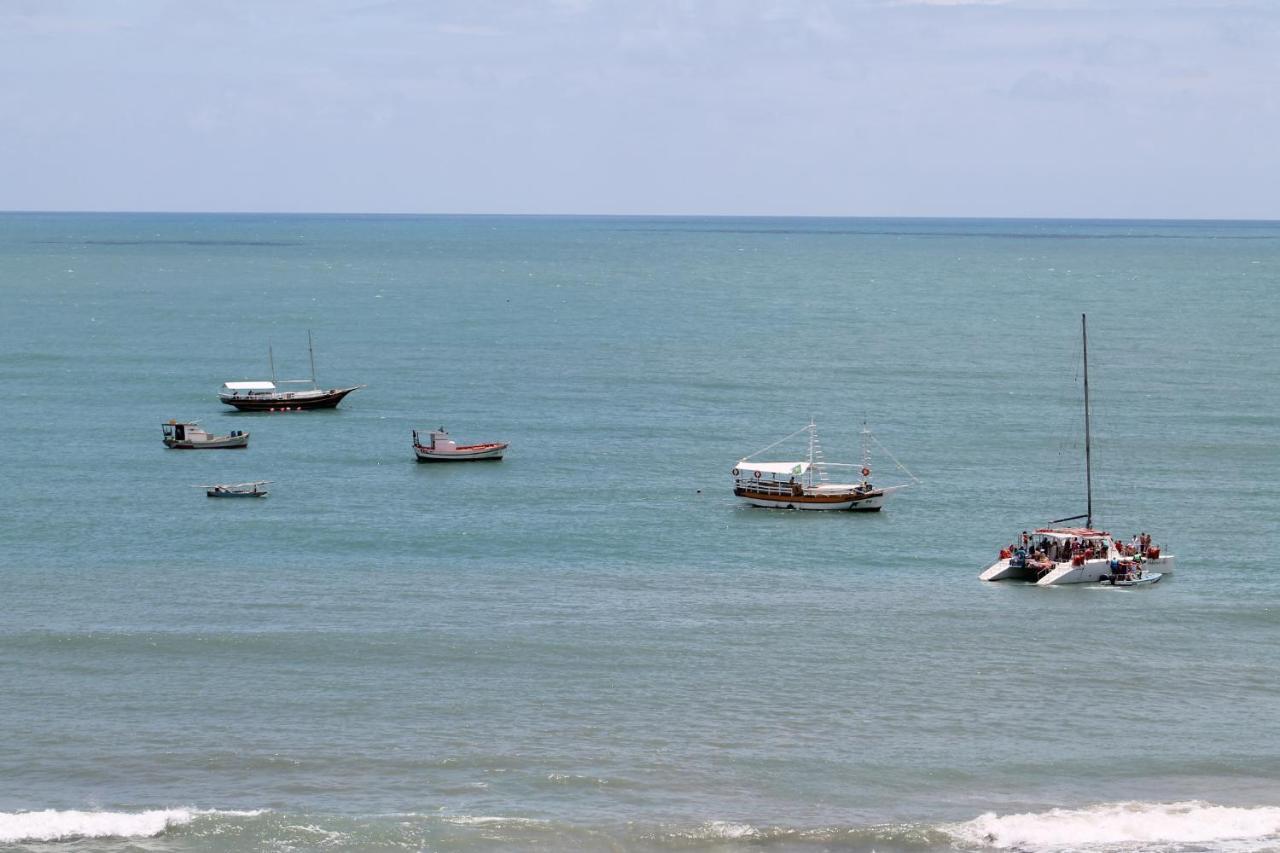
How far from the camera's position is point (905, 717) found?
205 ft

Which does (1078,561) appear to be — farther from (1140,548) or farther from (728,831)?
(728,831)

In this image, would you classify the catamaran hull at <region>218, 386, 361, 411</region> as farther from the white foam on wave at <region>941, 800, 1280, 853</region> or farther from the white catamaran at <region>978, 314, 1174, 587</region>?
the white foam on wave at <region>941, 800, 1280, 853</region>

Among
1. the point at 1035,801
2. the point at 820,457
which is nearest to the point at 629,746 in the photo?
the point at 1035,801

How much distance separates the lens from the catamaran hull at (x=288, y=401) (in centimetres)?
13888

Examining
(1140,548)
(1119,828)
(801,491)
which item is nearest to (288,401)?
(801,491)

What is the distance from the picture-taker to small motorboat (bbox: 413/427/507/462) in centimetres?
11462

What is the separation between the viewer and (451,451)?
376ft

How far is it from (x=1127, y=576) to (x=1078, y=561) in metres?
2.45

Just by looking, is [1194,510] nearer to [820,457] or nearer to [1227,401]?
[820,457]

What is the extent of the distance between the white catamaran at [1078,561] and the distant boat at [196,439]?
6002 centimetres

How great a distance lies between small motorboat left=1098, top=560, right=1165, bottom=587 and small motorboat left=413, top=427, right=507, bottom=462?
151 ft

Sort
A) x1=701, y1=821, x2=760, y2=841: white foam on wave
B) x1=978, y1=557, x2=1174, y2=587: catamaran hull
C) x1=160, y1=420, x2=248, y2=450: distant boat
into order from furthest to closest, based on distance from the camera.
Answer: x1=160, y1=420, x2=248, y2=450: distant boat
x1=978, y1=557, x2=1174, y2=587: catamaran hull
x1=701, y1=821, x2=760, y2=841: white foam on wave

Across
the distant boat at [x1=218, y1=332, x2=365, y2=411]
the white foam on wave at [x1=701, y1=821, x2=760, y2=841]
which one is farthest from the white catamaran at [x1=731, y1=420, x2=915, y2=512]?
the white foam on wave at [x1=701, y1=821, x2=760, y2=841]

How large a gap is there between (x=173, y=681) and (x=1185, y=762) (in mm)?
37738
